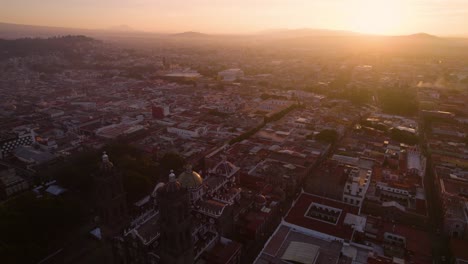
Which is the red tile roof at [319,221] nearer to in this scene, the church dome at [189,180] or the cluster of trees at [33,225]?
the church dome at [189,180]

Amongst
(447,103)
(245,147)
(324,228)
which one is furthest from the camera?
(447,103)

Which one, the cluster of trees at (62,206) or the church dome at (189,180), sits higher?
the church dome at (189,180)

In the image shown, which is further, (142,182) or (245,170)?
(245,170)

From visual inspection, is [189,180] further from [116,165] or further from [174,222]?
[116,165]

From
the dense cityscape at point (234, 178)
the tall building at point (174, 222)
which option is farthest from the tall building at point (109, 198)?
the tall building at point (174, 222)

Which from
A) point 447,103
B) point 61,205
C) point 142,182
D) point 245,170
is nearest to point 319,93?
point 447,103

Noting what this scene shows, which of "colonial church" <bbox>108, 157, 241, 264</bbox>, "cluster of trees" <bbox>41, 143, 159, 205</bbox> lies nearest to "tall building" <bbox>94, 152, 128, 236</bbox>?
"colonial church" <bbox>108, 157, 241, 264</bbox>

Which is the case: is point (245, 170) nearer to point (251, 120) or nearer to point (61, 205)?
point (61, 205)

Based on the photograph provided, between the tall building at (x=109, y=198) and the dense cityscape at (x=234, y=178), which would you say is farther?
the dense cityscape at (x=234, y=178)
